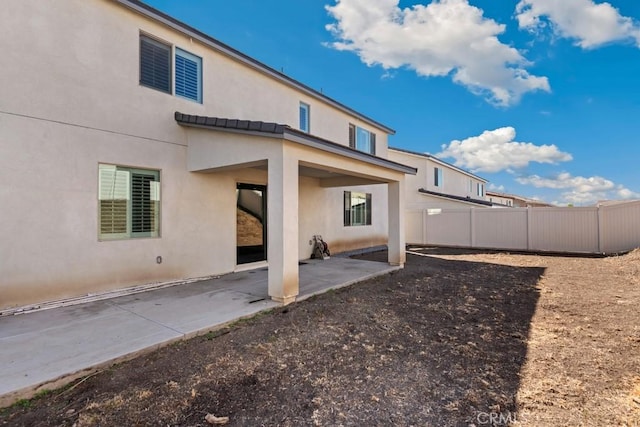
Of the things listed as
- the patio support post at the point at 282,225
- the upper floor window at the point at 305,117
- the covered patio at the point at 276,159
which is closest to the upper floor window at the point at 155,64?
the covered patio at the point at 276,159

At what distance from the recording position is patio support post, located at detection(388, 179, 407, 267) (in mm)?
9891

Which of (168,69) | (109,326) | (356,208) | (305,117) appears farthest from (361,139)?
(109,326)

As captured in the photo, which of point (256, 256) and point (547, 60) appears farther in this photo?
point (547, 60)

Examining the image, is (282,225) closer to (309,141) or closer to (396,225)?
(309,141)

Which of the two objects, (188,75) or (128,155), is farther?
(188,75)

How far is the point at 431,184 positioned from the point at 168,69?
747 inches

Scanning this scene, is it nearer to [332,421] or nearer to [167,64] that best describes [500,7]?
[167,64]

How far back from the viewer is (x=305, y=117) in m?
11.7

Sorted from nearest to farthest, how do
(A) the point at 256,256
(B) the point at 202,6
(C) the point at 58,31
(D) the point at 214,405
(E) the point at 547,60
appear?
(D) the point at 214,405, (C) the point at 58,31, (B) the point at 202,6, (A) the point at 256,256, (E) the point at 547,60

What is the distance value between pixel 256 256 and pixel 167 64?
5.91 m

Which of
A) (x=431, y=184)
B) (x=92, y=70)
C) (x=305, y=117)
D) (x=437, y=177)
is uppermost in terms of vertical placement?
(x=305, y=117)

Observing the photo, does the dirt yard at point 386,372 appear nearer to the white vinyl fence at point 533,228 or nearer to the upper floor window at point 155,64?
the upper floor window at point 155,64

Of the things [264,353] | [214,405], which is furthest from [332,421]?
[264,353]

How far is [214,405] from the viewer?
9.55 feet
